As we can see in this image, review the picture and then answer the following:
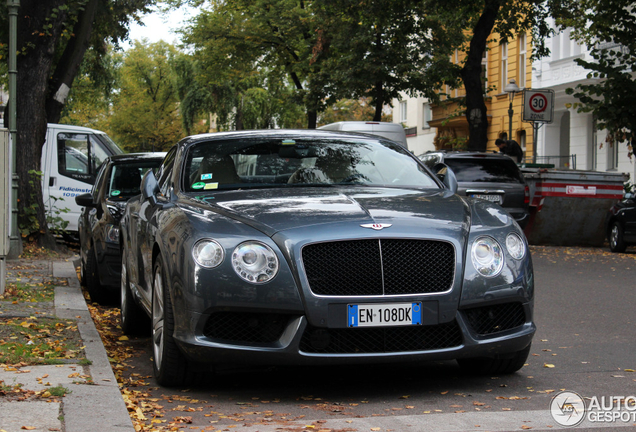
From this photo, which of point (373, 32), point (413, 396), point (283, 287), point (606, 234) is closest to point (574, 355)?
point (413, 396)

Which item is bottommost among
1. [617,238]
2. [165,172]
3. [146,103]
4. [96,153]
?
[617,238]

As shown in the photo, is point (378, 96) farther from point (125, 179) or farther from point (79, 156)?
point (125, 179)

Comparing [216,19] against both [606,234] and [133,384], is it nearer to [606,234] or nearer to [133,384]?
[606,234]

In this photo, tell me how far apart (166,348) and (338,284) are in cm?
111

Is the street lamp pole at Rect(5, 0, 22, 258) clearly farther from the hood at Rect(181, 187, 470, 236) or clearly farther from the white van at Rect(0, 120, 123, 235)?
the hood at Rect(181, 187, 470, 236)

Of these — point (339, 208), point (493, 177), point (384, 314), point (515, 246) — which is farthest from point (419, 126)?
point (384, 314)

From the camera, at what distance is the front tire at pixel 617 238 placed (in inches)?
717

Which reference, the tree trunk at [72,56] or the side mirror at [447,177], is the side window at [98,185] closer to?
the tree trunk at [72,56]

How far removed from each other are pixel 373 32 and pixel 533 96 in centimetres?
1030

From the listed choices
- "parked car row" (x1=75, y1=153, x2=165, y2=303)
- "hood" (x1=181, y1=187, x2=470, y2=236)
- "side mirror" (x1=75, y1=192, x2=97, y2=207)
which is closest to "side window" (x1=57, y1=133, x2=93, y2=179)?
"parked car row" (x1=75, y1=153, x2=165, y2=303)

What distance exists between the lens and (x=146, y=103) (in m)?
67.8

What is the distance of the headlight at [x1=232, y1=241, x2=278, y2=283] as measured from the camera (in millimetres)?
4918

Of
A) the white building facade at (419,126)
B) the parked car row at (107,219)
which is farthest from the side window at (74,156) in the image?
the white building facade at (419,126)

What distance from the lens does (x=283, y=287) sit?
192 inches
